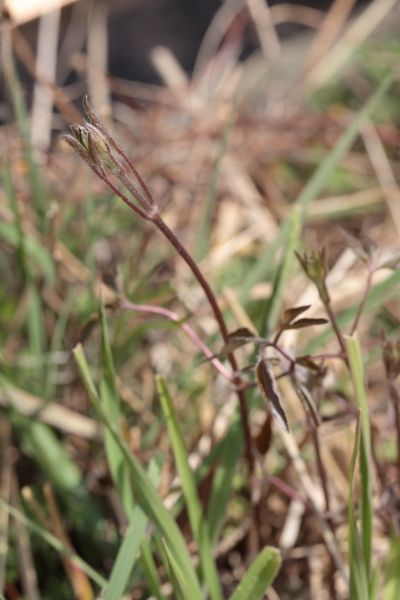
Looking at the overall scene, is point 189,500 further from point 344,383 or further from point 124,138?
point 124,138

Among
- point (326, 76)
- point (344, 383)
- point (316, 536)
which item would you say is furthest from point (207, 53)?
point (316, 536)

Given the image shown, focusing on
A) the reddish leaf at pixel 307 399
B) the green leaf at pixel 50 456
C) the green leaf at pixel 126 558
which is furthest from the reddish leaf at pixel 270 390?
the green leaf at pixel 50 456

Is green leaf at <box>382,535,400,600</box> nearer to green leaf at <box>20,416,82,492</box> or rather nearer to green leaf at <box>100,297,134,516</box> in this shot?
green leaf at <box>100,297,134,516</box>

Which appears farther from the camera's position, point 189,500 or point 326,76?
point 326,76

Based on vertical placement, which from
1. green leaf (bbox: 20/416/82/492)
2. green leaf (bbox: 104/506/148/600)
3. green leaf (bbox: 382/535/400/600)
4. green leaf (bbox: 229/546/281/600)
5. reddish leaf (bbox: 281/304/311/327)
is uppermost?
reddish leaf (bbox: 281/304/311/327)

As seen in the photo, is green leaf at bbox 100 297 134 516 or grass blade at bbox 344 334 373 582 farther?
green leaf at bbox 100 297 134 516

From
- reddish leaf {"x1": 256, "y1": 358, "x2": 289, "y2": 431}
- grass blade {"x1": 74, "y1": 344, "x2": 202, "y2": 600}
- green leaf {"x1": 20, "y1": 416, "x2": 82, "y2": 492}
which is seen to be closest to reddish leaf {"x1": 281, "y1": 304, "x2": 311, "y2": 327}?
reddish leaf {"x1": 256, "y1": 358, "x2": 289, "y2": 431}

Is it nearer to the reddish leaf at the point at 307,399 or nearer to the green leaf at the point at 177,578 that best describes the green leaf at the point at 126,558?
the green leaf at the point at 177,578
